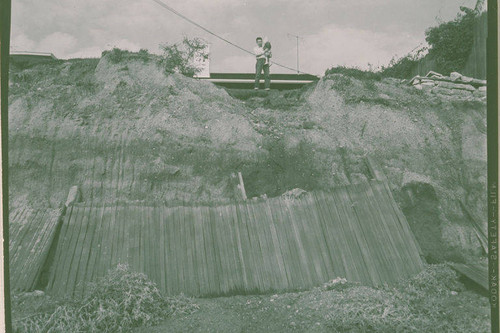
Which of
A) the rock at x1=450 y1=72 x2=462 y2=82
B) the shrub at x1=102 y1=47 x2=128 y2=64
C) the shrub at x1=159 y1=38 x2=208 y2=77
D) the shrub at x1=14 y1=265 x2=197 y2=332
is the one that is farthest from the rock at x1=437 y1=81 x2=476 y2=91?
the shrub at x1=14 y1=265 x2=197 y2=332

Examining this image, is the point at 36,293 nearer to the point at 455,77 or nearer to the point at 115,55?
the point at 115,55

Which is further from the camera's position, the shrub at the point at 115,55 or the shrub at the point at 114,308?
the shrub at the point at 115,55

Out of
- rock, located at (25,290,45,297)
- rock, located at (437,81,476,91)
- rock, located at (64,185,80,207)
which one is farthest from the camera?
rock, located at (437,81,476,91)

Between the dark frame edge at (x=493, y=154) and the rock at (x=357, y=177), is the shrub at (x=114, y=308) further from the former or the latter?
the rock at (x=357, y=177)

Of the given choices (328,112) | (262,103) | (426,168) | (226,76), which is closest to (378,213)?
(426,168)

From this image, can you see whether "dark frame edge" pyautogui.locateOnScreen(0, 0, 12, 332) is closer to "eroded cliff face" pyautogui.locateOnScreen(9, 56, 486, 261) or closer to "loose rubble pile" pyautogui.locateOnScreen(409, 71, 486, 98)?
"eroded cliff face" pyautogui.locateOnScreen(9, 56, 486, 261)

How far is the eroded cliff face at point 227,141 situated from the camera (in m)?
8.35

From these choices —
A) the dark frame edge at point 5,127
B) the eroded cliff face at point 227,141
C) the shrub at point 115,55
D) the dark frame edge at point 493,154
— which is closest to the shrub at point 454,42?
the eroded cliff face at point 227,141

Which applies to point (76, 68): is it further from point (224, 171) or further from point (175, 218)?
point (175, 218)

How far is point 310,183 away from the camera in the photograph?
8688mm

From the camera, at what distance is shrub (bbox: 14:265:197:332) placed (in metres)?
4.86

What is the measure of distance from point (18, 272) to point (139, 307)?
212 cm

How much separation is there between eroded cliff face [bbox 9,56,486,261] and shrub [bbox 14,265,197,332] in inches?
113

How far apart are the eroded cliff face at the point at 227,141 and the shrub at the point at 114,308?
2.87 meters
